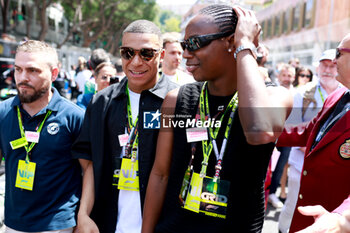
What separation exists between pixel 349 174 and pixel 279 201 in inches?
141

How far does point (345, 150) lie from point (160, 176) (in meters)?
1.13

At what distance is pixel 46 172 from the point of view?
229 centimetres

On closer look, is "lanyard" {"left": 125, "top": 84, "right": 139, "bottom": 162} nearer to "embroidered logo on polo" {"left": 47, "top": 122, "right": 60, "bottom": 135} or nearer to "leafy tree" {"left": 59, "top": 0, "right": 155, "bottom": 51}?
"embroidered logo on polo" {"left": 47, "top": 122, "right": 60, "bottom": 135}

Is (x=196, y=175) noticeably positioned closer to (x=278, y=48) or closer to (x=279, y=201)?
(x=279, y=201)

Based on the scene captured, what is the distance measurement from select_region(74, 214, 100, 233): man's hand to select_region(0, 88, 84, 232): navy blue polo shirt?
230 mm

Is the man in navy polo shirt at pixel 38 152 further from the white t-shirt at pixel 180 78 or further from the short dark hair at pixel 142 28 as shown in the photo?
the white t-shirt at pixel 180 78

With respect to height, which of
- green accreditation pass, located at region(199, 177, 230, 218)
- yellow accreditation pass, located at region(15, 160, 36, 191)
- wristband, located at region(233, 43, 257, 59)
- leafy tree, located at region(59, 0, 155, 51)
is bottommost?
yellow accreditation pass, located at region(15, 160, 36, 191)

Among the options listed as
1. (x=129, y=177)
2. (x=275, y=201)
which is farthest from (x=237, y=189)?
(x=275, y=201)

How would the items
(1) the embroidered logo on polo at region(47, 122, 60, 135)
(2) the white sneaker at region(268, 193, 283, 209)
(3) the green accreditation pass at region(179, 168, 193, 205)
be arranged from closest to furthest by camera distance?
1. (3) the green accreditation pass at region(179, 168, 193, 205)
2. (1) the embroidered logo on polo at region(47, 122, 60, 135)
3. (2) the white sneaker at region(268, 193, 283, 209)

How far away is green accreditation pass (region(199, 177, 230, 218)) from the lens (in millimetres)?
1569

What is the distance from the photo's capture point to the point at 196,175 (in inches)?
64.9

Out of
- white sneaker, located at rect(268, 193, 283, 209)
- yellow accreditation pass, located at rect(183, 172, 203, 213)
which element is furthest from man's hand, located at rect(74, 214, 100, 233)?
white sneaker, located at rect(268, 193, 283, 209)

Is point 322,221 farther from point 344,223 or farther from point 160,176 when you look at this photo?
point 160,176

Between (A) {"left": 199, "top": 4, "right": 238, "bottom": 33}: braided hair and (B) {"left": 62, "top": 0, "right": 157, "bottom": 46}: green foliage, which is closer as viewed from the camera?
(A) {"left": 199, "top": 4, "right": 238, "bottom": 33}: braided hair
